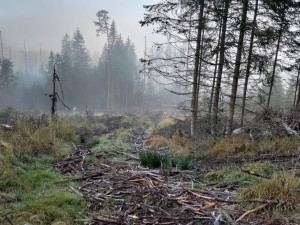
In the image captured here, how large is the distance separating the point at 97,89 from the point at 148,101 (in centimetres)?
1324

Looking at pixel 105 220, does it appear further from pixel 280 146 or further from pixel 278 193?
pixel 280 146

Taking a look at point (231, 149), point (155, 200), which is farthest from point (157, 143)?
point (155, 200)

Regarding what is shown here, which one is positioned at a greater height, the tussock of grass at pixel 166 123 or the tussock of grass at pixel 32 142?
the tussock of grass at pixel 32 142

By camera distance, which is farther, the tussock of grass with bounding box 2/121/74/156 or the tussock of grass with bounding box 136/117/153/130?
the tussock of grass with bounding box 136/117/153/130

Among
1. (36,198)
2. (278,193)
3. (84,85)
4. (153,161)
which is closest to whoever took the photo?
(278,193)

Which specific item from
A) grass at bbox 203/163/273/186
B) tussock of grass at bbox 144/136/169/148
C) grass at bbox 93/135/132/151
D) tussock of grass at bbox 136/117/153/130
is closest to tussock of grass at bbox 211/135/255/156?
grass at bbox 203/163/273/186

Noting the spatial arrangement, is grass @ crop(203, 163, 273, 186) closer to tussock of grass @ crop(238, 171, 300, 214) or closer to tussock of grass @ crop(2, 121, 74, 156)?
tussock of grass @ crop(238, 171, 300, 214)

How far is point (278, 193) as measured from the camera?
3184 mm

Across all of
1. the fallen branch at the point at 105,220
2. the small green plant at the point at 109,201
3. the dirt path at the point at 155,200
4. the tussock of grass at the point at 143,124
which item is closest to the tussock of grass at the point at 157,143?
the dirt path at the point at 155,200

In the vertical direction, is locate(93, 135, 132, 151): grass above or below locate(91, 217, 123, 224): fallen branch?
below

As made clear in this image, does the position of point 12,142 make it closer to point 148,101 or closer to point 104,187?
point 104,187

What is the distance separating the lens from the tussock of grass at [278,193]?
2.99 meters

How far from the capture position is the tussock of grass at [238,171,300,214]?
9.81 feet

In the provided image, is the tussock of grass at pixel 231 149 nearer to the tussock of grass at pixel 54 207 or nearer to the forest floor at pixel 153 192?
the forest floor at pixel 153 192
